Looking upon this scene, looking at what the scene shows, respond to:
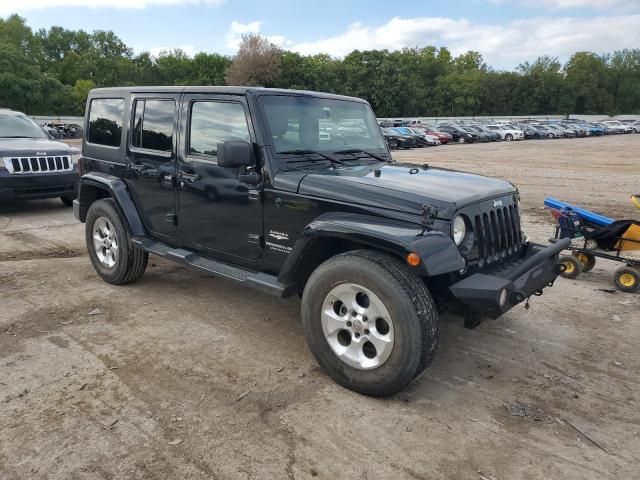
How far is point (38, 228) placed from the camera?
8062mm

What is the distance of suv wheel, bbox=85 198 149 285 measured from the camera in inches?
200

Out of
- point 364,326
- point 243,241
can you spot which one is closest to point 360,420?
point 364,326

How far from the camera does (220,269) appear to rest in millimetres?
4223

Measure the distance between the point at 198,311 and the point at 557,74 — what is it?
107 metres

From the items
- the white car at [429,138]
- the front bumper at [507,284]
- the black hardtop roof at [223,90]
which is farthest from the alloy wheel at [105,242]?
the white car at [429,138]

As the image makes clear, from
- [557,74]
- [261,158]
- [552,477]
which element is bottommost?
[552,477]

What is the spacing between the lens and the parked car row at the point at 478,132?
33219 mm

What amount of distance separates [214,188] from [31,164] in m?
5.89

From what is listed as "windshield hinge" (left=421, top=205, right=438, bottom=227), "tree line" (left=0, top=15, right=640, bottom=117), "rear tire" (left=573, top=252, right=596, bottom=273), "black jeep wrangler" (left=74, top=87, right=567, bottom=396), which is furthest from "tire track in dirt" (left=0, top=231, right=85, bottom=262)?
"tree line" (left=0, top=15, right=640, bottom=117)

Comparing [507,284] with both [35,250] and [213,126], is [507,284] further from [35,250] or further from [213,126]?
[35,250]

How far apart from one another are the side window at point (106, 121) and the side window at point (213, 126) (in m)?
1.18

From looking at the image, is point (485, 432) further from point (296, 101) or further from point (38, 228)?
point (38, 228)

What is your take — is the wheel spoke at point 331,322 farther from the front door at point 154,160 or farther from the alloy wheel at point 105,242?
the alloy wheel at point 105,242

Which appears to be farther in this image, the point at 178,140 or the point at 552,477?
the point at 178,140
